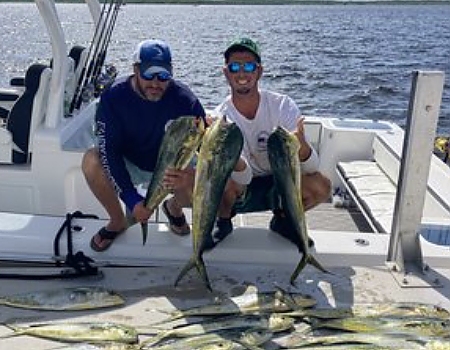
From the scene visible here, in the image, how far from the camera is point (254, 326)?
2666 millimetres

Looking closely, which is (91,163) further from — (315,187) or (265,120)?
(315,187)

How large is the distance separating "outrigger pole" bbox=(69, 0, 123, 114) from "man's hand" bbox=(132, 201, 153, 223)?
2098 millimetres

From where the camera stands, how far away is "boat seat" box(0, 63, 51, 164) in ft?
15.4

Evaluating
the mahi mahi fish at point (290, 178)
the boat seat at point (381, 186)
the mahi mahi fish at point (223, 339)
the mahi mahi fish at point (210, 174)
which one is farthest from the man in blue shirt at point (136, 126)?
the boat seat at point (381, 186)

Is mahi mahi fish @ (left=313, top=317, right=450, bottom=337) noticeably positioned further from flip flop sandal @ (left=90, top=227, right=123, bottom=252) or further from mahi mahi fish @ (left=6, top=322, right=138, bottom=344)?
flip flop sandal @ (left=90, top=227, right=123, bottom=252)

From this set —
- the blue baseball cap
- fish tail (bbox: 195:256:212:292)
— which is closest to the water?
the blue baseball cap

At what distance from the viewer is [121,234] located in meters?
3.45

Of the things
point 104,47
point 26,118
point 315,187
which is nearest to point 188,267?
point 315,187

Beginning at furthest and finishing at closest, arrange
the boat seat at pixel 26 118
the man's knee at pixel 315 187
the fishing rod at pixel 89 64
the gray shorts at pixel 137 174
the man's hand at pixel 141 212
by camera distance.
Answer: the fishing rod at pixel 89 64, the boat seat at pixel 26 118, the gray shorts at pixel 137 174, the man's knee at pixel 315 187, the man's hand at pixel 141 212

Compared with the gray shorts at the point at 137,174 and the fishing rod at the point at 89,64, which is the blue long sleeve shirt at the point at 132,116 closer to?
the gray shorts at the point at 137,174

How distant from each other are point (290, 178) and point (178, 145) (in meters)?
0.56

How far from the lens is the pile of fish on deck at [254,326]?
255 cm

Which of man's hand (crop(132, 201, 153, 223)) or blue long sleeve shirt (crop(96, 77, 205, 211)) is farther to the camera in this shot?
blue long sleeve shirt (crop(96, 77, 205, 211))

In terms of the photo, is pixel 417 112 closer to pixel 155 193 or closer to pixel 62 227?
pixel 155 193
